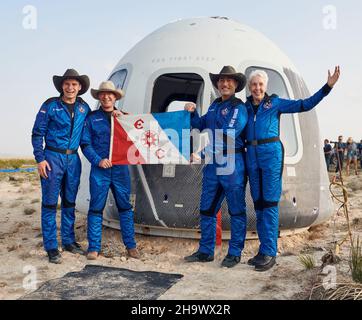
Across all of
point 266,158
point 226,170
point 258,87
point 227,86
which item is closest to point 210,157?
point 226,170

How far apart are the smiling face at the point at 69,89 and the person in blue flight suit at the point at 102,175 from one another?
28 cm

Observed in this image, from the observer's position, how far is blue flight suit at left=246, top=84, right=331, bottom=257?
14.4 feet

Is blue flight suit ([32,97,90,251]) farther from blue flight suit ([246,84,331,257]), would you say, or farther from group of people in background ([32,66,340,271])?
blue flight suit ([246,84,331,257])

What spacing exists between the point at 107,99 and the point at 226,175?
181cm

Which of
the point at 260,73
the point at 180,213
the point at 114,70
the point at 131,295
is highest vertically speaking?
the point at 114,70

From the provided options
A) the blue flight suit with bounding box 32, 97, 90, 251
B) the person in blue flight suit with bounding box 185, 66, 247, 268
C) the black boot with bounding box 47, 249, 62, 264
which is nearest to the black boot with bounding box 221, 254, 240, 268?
the person in blue flight suit with bounding box 185, 66, 247, 268

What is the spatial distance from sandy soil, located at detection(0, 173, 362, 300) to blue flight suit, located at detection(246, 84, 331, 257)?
48 centimetres

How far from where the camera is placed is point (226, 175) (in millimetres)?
4531

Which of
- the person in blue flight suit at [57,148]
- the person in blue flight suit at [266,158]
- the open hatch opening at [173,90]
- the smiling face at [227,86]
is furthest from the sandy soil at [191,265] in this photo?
the open hatch opening at [173,90]

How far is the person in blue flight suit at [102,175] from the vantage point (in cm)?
482
